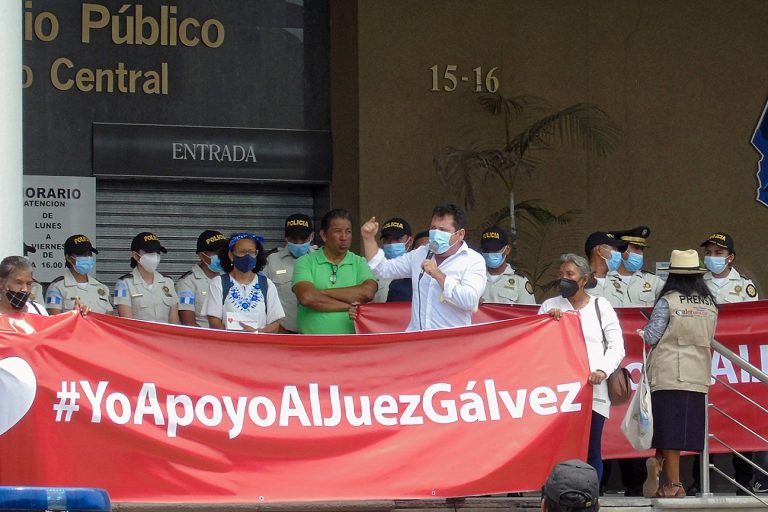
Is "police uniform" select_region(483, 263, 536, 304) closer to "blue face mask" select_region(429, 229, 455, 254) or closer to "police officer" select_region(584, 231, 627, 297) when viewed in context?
"police officer" select_region(584, 231, 627, 297)

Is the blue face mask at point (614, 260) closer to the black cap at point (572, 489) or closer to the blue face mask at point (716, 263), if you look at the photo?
the blue face mask at point (716, 263)

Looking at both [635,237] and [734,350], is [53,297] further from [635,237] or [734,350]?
[734,350]

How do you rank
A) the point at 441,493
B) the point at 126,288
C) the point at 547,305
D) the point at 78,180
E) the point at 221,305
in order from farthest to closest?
the point at 78,180, the point at 126,288, the point at 221,305, the point at 547,305, the point at 441,493

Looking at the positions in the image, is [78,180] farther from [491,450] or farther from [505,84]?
[491,450]

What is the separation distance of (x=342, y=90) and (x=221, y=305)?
18.0ft

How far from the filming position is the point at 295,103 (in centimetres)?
1502

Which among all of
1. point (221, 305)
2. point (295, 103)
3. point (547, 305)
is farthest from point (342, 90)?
point (547, 305)

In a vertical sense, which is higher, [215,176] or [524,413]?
[215,176]

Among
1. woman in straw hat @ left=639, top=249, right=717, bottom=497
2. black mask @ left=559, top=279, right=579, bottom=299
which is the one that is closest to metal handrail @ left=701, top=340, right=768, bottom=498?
woman in straw hat @ left=639, top=249, right=717, bottom=497

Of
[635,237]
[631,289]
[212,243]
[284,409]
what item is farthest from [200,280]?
[635,237]

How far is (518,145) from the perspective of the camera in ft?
46.5

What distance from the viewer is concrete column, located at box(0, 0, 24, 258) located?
8.92 m

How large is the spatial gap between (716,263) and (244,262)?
150 inches

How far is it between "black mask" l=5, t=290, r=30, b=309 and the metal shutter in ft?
21.5
